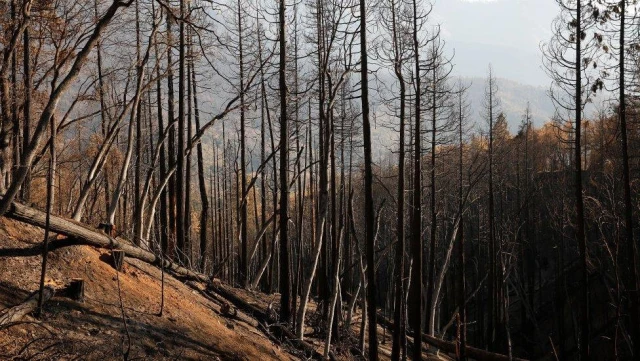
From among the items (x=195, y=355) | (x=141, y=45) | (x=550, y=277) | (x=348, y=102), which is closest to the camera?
(x=195, y=355)

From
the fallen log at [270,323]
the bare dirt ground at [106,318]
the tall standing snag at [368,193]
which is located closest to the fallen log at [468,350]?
the fallen log at [270,323]

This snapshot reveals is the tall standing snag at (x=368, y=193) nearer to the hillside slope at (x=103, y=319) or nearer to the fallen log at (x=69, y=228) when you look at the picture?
the hillside slope at (x=103, y=319)

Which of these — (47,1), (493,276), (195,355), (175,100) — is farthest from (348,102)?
(195,355)

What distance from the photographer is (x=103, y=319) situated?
653 centimetres

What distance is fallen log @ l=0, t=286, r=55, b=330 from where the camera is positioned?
5203 millimetres

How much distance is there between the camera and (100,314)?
6.60 metres

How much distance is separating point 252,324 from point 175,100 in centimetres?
770

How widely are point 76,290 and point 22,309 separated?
109cm

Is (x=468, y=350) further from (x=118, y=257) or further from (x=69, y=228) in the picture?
(x=69, y=228)

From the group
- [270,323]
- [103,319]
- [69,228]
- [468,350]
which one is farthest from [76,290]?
[468,350]

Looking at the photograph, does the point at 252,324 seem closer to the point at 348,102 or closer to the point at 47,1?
the point at 47,1

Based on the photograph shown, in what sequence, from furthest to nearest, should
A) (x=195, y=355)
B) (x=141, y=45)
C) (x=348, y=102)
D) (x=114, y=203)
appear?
(x=348, y=102) < (x=141, y=45) < (x=114, y=203) < (x=195, y=355)

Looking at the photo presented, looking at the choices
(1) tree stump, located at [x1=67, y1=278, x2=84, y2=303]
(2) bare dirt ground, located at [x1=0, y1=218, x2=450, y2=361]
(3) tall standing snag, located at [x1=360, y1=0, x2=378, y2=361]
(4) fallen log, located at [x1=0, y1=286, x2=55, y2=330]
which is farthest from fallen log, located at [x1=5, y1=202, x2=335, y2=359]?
(3) tall standing snag, located at [x1=360, y1=0, x2=378, y2=361]

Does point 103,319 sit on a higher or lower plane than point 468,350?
higher
